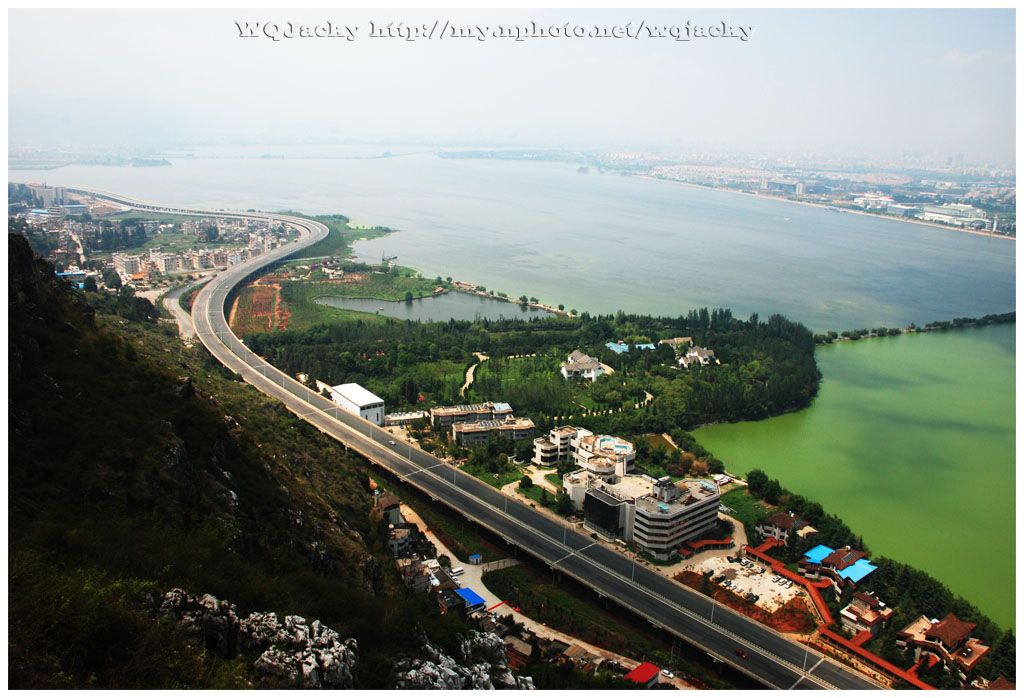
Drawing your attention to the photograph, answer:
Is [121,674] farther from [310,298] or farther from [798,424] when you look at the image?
[310,298]

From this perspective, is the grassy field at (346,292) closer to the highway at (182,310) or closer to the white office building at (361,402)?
the highway at (182,310)

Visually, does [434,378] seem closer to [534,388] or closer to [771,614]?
[534,388]

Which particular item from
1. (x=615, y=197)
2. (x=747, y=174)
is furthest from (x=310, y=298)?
(x=747, y=174)

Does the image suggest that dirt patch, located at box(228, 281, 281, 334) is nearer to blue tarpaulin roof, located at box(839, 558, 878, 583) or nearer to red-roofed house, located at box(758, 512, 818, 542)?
red-roofed house, located at box(758, 512, 818, 542)

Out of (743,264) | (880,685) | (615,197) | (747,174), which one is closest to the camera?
(880,685)

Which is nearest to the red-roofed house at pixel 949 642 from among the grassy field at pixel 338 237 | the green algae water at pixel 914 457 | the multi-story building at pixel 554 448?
the green algae water at pixel 914 457

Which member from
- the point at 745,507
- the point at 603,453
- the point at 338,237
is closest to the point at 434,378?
the point at 603,453
